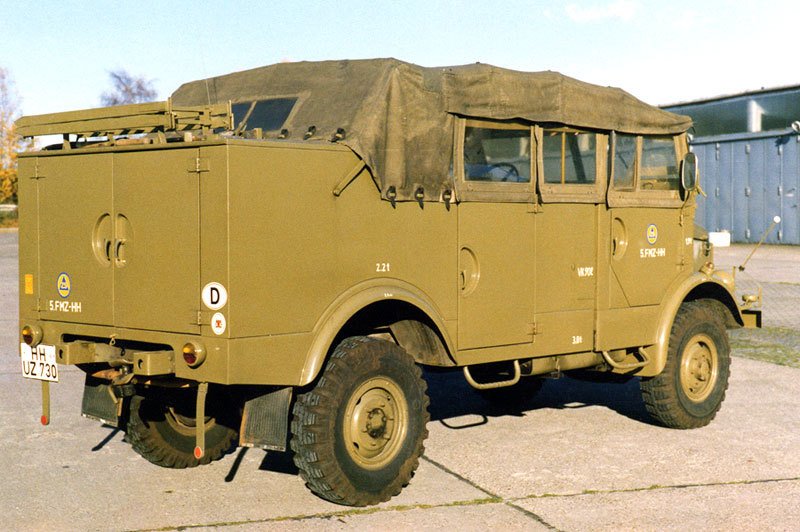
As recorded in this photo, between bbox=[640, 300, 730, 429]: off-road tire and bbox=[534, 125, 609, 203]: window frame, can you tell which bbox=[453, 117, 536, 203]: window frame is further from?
bbox=[640, 300, 730, 429]: off-road tire

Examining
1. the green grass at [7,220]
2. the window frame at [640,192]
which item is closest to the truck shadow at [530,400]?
the window frame at [640,192]

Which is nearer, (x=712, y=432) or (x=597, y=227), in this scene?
(x=597, y=227)

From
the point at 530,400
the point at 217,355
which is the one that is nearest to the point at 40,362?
the point at 217,355

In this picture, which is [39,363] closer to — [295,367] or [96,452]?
[96,452]

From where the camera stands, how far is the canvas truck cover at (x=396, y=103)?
261 inches

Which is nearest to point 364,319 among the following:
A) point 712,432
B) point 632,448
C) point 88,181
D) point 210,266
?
point 210,266

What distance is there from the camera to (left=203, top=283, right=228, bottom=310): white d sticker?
5789 mm

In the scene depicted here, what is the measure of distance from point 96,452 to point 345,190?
2.88 m

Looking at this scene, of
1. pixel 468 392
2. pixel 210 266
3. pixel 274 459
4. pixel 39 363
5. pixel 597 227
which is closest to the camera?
pixel 210 266

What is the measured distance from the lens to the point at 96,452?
7.77 meters

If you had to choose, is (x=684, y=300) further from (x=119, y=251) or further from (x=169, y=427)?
(x=119, y=251)

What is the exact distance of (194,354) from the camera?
5.88m

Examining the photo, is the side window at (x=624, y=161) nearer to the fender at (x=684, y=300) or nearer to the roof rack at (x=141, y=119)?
the fender at (x=684, y=300)

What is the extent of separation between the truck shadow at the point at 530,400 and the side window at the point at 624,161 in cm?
162
